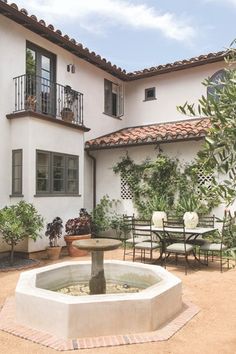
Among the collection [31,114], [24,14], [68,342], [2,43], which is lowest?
[68,342]

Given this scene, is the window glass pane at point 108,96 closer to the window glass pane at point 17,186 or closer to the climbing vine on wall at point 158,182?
the climbing vine on wall at point 158,182

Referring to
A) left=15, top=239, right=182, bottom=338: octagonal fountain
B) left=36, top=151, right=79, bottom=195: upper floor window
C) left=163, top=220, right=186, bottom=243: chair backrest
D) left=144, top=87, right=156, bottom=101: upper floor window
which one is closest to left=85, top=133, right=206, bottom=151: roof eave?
left=36, top=151, right=79, bottom=195: upper floor window

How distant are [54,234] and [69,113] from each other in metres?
4.04

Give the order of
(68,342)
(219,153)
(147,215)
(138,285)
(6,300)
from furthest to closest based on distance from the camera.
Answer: (147,215) < (138,285) < (6,300) < (68,342) < (219,153)

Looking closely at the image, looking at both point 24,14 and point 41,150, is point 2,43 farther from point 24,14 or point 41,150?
point 41,150

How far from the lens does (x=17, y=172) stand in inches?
402

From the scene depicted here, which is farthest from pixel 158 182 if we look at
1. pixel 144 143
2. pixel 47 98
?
pixel 47 98

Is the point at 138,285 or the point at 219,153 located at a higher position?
the point at 219,153

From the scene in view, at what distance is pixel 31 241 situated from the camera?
9820 mm

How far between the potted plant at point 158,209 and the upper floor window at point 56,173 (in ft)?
8.68

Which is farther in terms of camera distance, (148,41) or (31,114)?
(148,41)

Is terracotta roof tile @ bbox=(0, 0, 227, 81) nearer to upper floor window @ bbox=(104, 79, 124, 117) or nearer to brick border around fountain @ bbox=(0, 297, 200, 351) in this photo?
upper floor window @ bbox=(104, 79, 124, 117)

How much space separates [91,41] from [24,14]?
17.4 ft

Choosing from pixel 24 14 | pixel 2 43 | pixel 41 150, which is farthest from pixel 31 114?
pixel 24 14
